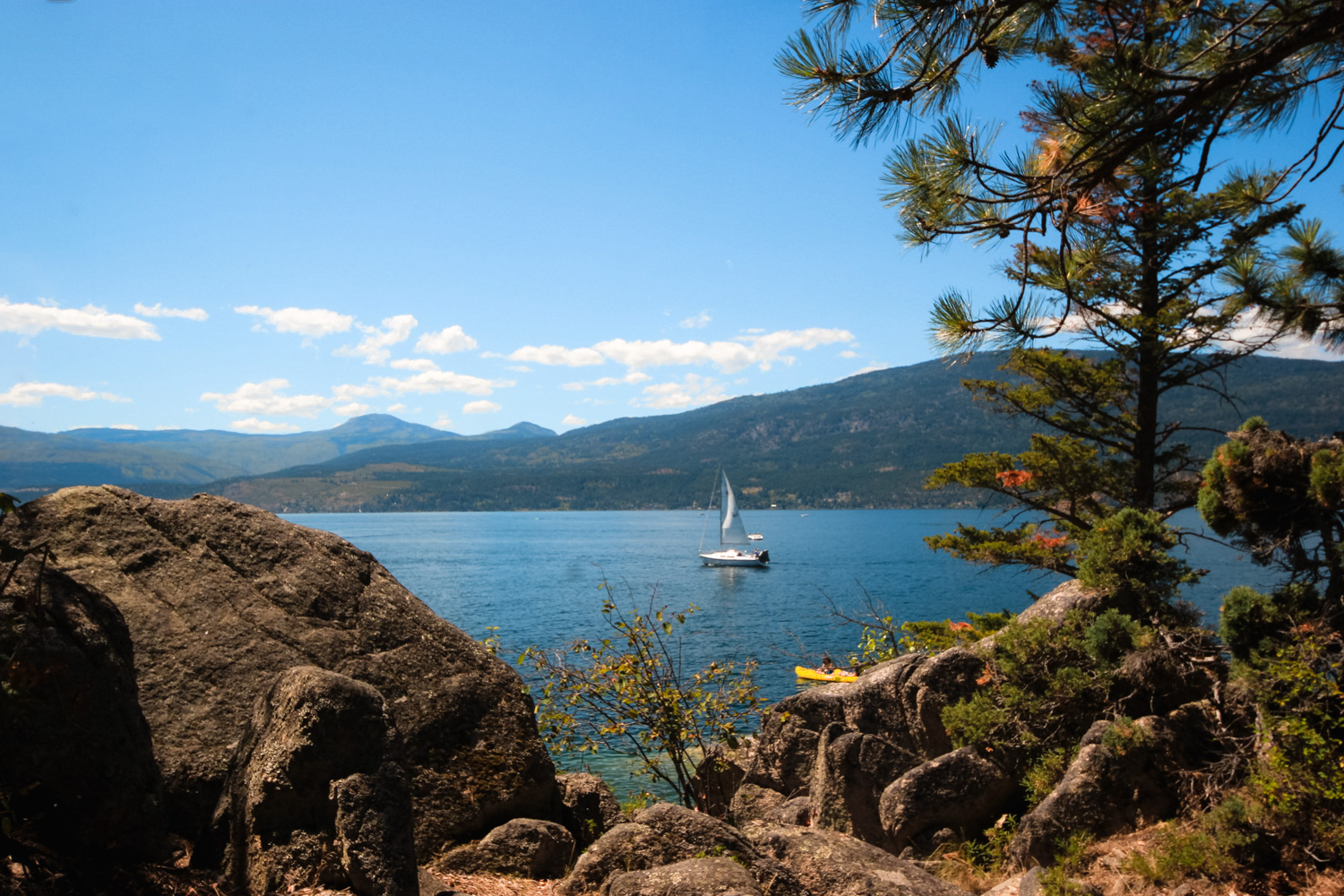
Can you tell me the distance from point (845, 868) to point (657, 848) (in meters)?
1.16

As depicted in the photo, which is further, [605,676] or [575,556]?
[575,556]

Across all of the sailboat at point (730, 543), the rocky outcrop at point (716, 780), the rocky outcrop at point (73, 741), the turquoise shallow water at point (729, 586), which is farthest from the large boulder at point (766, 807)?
the sailboat at point (730, 543)

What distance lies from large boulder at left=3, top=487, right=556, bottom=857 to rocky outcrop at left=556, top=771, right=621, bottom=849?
16.7 inches

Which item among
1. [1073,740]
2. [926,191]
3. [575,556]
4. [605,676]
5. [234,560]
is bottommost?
[575,556]

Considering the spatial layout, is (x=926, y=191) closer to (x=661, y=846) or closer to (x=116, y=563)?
(x=661, y=846)

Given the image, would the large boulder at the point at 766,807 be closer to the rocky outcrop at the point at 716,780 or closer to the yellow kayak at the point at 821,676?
the rocky outcrop at the point at 716,780

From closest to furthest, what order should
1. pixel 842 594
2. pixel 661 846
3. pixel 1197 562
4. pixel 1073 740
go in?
1. pixel 661 846
2. pixel 1073 740
3. pixel 842 594
4. pixel 1197 562

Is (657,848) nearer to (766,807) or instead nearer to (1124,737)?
(1124,737)

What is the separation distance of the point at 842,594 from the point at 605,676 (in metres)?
54.5

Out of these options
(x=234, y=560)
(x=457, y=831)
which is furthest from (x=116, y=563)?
(x=457, y=831)

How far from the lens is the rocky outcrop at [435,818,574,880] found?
18.4 ft

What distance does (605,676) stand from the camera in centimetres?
833

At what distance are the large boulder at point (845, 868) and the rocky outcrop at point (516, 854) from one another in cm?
164

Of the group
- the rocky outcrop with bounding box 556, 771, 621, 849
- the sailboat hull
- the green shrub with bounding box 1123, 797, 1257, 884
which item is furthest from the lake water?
the rocky outcrop with bounding box 556, 771, 621, 849
